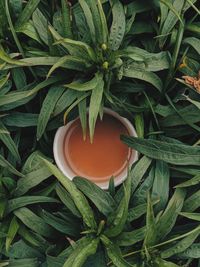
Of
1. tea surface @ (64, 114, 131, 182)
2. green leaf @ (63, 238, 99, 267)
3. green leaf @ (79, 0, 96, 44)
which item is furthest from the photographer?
tea surface @ (64, 114, 131, 182)

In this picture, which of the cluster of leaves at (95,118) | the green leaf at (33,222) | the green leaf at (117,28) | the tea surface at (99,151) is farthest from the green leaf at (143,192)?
the green leaf at (117,28)

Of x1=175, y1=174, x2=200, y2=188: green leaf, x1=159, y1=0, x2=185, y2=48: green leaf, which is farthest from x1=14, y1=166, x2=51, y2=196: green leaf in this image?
x1=159, y1=0, x2=185, y2=48: green leaf

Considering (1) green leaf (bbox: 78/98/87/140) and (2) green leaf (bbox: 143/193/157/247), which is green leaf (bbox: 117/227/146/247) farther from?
(1) green leaf (bbox: 78/98/87/140)

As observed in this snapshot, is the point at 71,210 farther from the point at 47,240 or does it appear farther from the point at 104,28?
the point at 104,28

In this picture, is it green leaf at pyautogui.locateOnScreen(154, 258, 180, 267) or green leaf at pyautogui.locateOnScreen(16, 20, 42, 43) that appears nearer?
green leaf at pyautogui.locateOnScreen(154, 258, 180, 267)

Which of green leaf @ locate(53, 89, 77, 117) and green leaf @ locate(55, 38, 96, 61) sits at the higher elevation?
green leaf @ locate(55, 38, 96, 61)

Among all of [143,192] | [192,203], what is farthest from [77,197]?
[192,203]

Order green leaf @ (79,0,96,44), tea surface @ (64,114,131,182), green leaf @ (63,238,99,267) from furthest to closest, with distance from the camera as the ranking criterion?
1. tea surface @ (64,114,131,182)
2. green leaf @ (79,0,96,44)
3. green leaf @ (63,238,99,267)

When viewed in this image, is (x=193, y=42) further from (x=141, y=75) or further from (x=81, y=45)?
(x=81, y=45)
